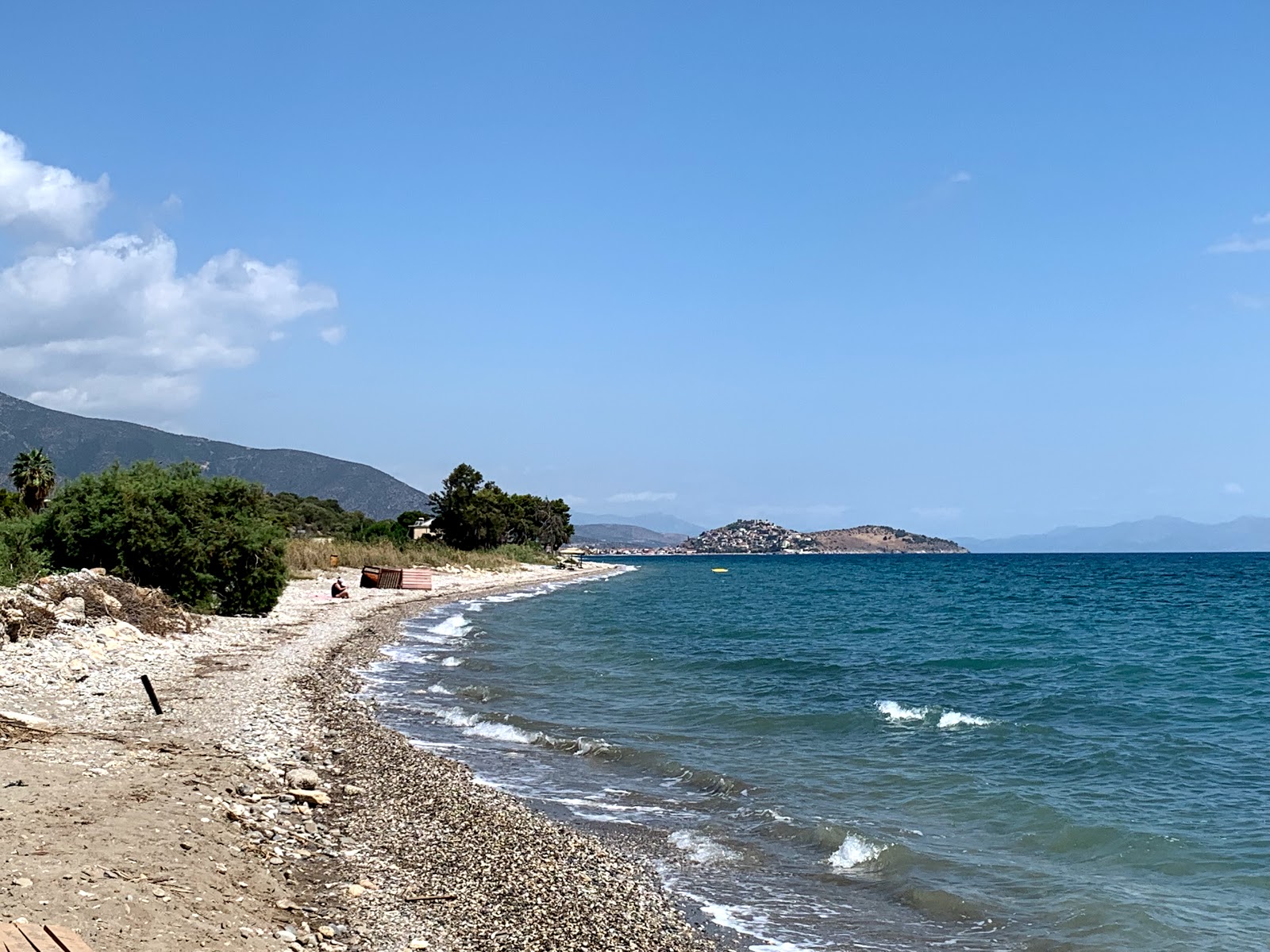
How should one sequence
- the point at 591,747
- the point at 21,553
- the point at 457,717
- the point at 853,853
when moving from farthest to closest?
the point at 21,553
the point at 457,717
the point at 591,747
the point at 853,853

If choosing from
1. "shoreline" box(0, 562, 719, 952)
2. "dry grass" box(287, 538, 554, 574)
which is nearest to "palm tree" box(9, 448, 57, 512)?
"dry grass" box(287, 538, 554, 574)

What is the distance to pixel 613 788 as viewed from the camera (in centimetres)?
1398

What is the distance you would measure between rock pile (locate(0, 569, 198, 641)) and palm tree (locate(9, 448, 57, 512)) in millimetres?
35063

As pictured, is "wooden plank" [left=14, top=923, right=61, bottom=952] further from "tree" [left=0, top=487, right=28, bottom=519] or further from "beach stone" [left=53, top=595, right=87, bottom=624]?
"tree" [left=0, top=487, right=28, bottom=519]

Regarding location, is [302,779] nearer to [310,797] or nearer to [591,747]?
[310,797]

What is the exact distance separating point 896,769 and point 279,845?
9816mm

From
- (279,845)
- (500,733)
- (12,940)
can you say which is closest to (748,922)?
(279,845)

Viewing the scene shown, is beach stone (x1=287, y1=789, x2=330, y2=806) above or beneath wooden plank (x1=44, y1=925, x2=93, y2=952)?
beneath

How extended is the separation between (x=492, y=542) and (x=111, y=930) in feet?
336

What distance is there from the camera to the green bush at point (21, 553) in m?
25.2

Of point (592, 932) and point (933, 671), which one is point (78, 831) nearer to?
point (592, 932)

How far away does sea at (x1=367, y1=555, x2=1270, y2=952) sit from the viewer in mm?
9789

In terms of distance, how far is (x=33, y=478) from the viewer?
186ft

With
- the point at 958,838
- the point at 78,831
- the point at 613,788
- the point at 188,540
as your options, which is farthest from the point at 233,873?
the point at 188,540
